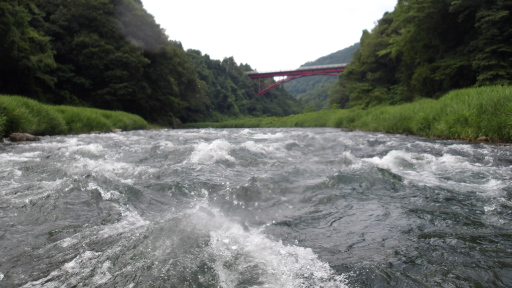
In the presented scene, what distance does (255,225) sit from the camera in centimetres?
290

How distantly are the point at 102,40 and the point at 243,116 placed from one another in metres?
46.5

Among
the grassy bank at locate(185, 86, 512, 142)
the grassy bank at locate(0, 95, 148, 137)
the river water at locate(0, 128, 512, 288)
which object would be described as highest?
the grassy bank at locate(0, 95, 148, 137)

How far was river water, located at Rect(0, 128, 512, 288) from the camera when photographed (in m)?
1.99

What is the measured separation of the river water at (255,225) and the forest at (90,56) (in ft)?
41.2

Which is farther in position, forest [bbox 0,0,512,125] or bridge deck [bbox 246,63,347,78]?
bridge deck [bbox 246,63,347,78]

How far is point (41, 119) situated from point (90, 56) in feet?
46.4

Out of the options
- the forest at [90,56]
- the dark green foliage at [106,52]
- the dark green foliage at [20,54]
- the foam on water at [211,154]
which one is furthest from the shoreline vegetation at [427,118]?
the dark green foliage at [106,52]

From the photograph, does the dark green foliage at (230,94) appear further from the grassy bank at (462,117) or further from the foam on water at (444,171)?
the foam on water at (444,171)

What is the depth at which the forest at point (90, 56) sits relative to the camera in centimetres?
1452

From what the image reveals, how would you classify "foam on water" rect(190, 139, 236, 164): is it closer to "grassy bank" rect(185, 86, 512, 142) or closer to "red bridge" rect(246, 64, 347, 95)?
→ "grassy bank" rect(185, 86, 512, 142)

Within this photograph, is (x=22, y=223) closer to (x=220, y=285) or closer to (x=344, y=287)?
(x=220, y=285)

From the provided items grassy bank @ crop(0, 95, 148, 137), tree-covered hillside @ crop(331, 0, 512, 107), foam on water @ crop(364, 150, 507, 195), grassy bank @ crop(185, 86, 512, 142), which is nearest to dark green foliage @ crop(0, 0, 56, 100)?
grassy bank @ crop(0, 95, 148, 137)

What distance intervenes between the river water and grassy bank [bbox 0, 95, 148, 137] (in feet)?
13.9

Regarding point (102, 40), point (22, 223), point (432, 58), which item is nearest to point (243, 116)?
point (102, 40)
